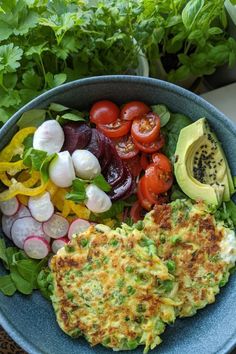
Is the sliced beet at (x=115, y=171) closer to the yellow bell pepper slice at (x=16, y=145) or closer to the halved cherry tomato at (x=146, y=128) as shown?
the halved cherry tomato at (x=146, y=128)

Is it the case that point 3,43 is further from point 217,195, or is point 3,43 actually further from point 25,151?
point 217,195

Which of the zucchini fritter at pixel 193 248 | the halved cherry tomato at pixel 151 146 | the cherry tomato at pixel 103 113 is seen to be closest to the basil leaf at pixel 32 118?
the cherry tomato at pixel 103 113

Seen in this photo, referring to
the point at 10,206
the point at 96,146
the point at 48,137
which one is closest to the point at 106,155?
the point at 96,146

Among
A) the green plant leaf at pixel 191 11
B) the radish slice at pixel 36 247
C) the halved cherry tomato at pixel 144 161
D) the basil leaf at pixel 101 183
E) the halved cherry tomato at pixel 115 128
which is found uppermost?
the green plant leaf at pixel 191 11

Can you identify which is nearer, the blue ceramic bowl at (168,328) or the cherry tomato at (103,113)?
the blue ceramic bowl at (168,328)

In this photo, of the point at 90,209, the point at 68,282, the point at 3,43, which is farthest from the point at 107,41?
the point at 68,282

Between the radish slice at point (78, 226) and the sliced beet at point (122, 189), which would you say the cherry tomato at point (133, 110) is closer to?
the sliced beet at point (122, 189)

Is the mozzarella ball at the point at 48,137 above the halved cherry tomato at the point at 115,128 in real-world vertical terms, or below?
below
